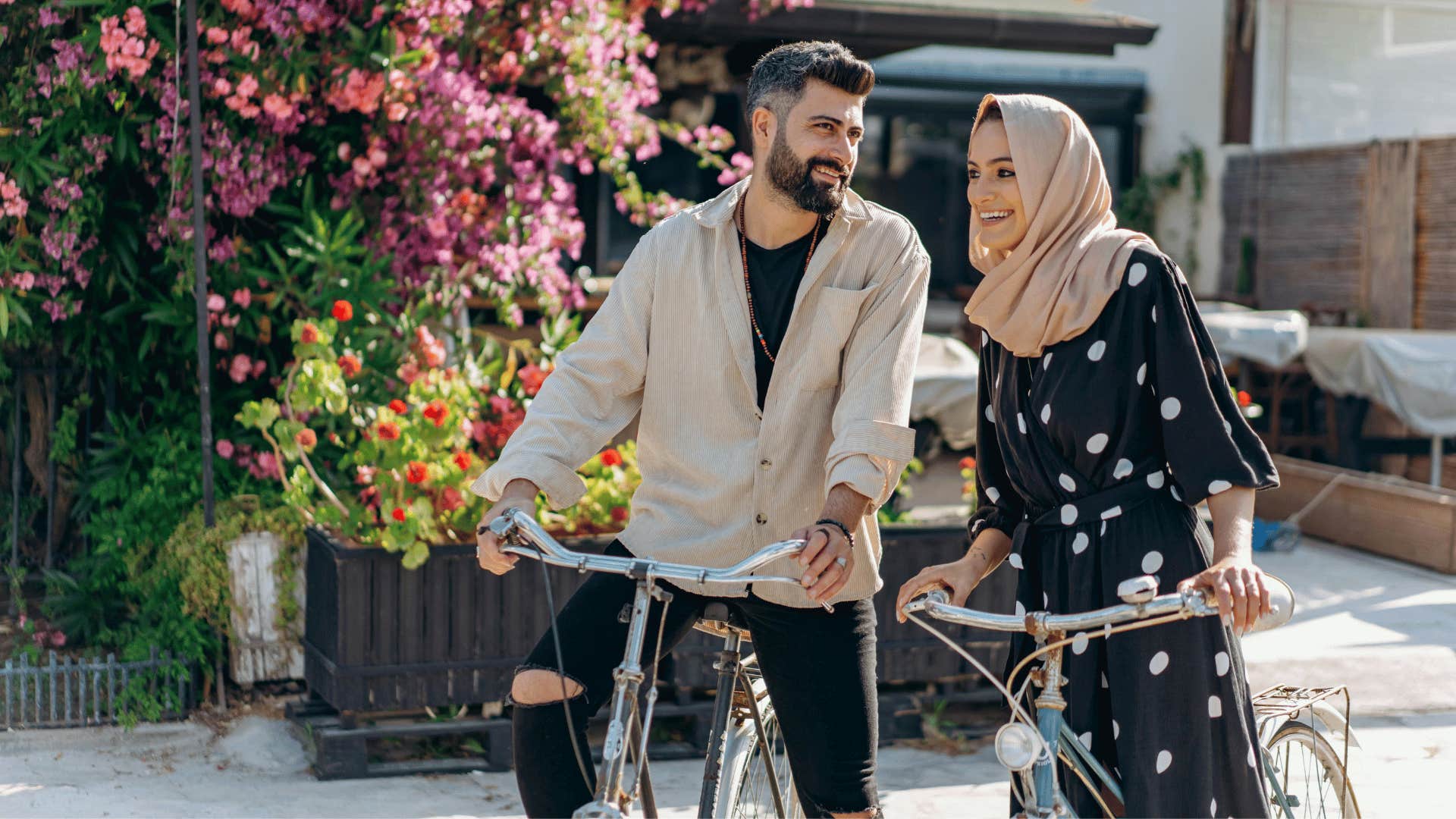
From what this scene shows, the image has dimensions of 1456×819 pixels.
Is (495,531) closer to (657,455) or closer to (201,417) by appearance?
(657,455)

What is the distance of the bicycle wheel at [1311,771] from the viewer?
3.22 meters

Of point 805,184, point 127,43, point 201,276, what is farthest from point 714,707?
point 127,43

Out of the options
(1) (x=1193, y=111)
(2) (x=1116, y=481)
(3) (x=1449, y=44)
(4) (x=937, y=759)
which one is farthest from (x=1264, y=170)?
(2) (x=1116, y=481)

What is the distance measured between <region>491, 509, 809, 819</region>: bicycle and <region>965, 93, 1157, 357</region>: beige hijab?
57 centimetres

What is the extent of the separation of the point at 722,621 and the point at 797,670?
170 millimetres

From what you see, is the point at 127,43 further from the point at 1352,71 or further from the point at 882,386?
the point at 1352,71

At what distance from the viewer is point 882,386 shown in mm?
2941

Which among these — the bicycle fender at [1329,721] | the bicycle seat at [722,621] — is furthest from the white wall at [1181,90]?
the bicycle seat at [722,621]

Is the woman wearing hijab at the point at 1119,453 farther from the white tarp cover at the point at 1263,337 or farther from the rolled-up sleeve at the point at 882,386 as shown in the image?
the white tarp cover at the point at 1263,337

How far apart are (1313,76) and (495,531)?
1455cm

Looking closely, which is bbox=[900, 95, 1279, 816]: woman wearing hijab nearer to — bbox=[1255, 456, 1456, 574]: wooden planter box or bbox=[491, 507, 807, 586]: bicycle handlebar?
bbox=[491, 507, 807, 586]: bicycle handlebar

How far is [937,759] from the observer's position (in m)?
5.18

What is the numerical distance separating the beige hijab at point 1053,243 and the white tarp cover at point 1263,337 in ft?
24.8

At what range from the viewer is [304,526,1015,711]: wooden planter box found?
4.79m
